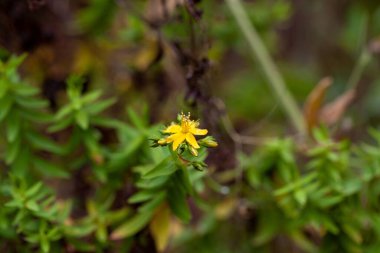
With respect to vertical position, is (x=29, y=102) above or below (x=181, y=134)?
above

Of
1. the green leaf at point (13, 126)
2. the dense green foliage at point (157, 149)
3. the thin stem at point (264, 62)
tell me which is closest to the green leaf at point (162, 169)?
the dense green foliage at point (157, 149)

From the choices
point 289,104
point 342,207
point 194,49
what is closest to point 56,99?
point 194,49

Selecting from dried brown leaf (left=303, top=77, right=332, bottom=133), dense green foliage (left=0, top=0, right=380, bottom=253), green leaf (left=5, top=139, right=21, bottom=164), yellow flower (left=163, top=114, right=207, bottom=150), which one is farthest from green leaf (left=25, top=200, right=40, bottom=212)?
dried brown leaf (left=303, top=77, right=332, bottom=133)

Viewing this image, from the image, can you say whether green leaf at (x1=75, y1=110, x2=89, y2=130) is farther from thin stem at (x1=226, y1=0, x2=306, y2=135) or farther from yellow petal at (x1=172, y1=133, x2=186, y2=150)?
thin stem at (x1=226, y1=0, x2=306, y2=135)

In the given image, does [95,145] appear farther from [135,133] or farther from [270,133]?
[270,133]

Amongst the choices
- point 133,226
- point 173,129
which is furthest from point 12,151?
point 173,129

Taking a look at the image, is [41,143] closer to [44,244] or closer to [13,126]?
[13,126]
